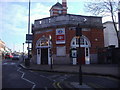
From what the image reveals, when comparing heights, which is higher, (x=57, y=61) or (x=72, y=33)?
(x=72, y=33)

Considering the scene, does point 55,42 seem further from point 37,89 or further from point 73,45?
point 37,89

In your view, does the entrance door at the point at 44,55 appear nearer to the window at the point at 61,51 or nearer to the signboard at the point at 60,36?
the window at the point at 61,51

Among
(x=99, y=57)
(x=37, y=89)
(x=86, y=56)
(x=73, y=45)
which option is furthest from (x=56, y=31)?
(x=37, y=89)

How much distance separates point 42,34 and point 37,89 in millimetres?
17600

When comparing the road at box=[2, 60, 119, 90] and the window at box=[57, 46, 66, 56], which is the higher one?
the window at box=[57, 46, 66, 56]

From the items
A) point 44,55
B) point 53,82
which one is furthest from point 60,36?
point 53,82

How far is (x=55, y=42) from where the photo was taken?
23047 mm

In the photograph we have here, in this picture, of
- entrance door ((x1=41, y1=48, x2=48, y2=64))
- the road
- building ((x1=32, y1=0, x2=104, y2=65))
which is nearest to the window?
building ((x1=32, y1=0, x2=104, y2=65))

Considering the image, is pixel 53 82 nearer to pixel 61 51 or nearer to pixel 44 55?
pixel 61 51

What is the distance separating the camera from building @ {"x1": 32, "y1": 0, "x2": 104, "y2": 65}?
22.6 metres

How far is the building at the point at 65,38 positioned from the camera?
74.1ft

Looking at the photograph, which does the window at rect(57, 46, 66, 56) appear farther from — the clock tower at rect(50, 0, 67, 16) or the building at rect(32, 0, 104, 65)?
the clock tower at rect(50, 0, 67, 16)

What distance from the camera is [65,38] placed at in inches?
890

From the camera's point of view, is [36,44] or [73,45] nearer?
[73,45]
